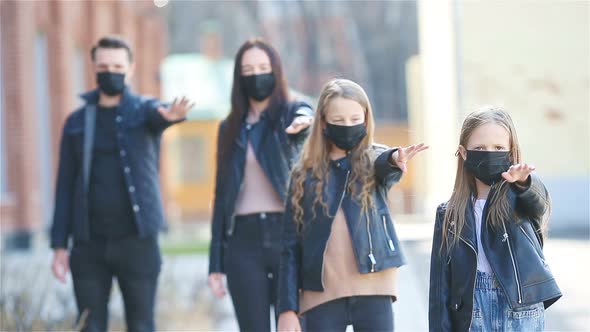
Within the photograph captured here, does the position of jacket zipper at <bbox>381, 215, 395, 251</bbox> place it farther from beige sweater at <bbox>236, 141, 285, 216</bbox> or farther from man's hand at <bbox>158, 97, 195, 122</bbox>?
man's hand at <bbox>158, 97, 195, 122</bbox>

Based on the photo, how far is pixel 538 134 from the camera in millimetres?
15305

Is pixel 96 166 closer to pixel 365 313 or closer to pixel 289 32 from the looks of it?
pixel 365 313

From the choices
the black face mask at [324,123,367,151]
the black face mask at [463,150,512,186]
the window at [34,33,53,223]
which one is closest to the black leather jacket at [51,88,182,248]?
the black face mask at [324,123,367,151]

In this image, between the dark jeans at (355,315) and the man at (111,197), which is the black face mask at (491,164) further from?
the man at (111,197)

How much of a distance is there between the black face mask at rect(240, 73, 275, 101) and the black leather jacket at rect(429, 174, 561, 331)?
175 centimetres

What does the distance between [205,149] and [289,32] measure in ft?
23.3

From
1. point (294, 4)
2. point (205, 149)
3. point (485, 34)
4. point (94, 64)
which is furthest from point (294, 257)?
point (294, 4)

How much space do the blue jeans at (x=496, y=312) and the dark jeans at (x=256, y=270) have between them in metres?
1.50

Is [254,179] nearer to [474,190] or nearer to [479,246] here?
[474,190]

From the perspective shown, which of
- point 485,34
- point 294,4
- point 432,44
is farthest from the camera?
point 294,4

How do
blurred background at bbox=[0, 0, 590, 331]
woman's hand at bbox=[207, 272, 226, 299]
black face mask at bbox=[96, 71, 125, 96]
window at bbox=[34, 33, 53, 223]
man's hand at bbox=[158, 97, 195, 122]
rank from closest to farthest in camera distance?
1. woman's hand at bbox=[207, 272, 226, 299]
2. man's hand at bbox=[158, 97, 195, 122]
3. black face mask at bbox=[96, 71, 125, 96]
4. blurred background at bbox=[0, 0, 590, 331]
5. window at bbox=[34, 33, 53, 223]

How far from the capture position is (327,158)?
4969 mm

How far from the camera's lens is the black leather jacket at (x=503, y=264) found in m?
4.03

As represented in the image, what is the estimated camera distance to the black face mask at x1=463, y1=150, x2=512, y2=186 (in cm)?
418
